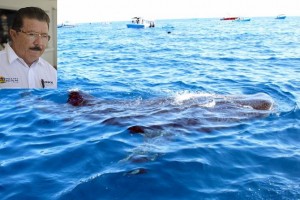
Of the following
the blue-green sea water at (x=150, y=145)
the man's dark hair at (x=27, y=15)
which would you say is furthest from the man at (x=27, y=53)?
the blue-green sea water at (x=150, y=145)

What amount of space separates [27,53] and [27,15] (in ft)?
1.44

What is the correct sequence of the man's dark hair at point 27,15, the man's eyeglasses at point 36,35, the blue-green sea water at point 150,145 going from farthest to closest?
the blue-green sea water at point 150,145, the man's eyeglasses at point 36,35, the man's dark hair at point 27,15

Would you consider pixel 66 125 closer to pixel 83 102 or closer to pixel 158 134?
pixel 83 102

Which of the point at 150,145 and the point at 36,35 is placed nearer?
the point at 36,35

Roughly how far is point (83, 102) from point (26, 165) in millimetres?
3384

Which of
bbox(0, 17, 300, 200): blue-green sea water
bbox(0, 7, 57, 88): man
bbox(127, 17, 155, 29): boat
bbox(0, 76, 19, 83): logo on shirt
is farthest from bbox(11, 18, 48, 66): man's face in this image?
bbox(127, 17, 155, 29): boat

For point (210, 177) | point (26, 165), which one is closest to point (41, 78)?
point (26, 165)

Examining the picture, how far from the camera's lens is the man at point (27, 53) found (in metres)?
3.80

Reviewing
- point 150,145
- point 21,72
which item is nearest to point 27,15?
point 21,72

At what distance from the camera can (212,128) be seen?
21.8 ft

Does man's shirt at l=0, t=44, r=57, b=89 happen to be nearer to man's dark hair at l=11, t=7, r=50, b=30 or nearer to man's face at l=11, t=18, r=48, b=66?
man's face at l=11, t=18, r=48, b=66

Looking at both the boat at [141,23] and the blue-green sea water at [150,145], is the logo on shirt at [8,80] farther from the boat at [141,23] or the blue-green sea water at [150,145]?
the boat at [141,23]

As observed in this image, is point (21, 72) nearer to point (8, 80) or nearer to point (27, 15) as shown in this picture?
point (8, 80)

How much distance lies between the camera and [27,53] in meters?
3.97
